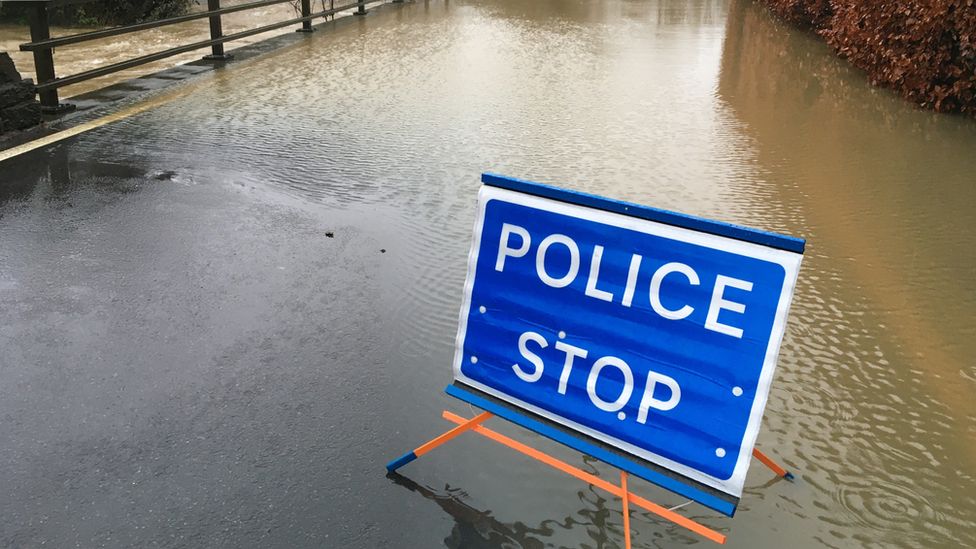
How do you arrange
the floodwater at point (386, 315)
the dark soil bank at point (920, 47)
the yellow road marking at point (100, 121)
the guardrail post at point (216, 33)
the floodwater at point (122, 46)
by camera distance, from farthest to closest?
1. the guardrail post at point (216, 33)
2. the floodwater at point (122, 46)
3. the dark soil bank at point (920, 47)
4. the yellow road marking at point (100, 121)
5. the floodwater at point (386, 315)

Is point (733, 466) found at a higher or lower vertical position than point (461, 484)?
higher

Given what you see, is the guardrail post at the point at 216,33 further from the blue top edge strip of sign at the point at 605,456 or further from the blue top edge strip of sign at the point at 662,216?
the blue top edge strip of sign at the point at 605,456

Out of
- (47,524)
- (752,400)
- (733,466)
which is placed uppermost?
(752,400)

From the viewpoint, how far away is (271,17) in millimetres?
19172

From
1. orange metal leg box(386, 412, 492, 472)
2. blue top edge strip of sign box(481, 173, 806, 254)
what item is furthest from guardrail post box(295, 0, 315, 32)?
orange metal leg box(386, 412, 492, 472)

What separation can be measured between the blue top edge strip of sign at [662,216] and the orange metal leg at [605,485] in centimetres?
93

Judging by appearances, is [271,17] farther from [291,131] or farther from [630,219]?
[630,219]

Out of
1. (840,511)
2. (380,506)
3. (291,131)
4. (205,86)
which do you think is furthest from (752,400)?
(205,86)

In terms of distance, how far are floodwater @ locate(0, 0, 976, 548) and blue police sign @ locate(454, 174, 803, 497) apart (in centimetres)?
36

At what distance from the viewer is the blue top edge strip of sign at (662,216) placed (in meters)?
2.66

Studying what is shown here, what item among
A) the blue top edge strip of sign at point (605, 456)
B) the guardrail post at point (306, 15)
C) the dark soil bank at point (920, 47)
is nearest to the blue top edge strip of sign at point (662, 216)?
the blue top edge strip of sign at point (605, 456)

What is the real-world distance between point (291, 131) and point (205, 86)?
9.50ft

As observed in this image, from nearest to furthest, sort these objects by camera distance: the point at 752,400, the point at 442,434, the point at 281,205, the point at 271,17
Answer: the point at 752,400, the point at 442,434, the point at 281,205, the point at 271,17

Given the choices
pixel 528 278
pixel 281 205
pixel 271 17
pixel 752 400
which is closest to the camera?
pixel 752 400
